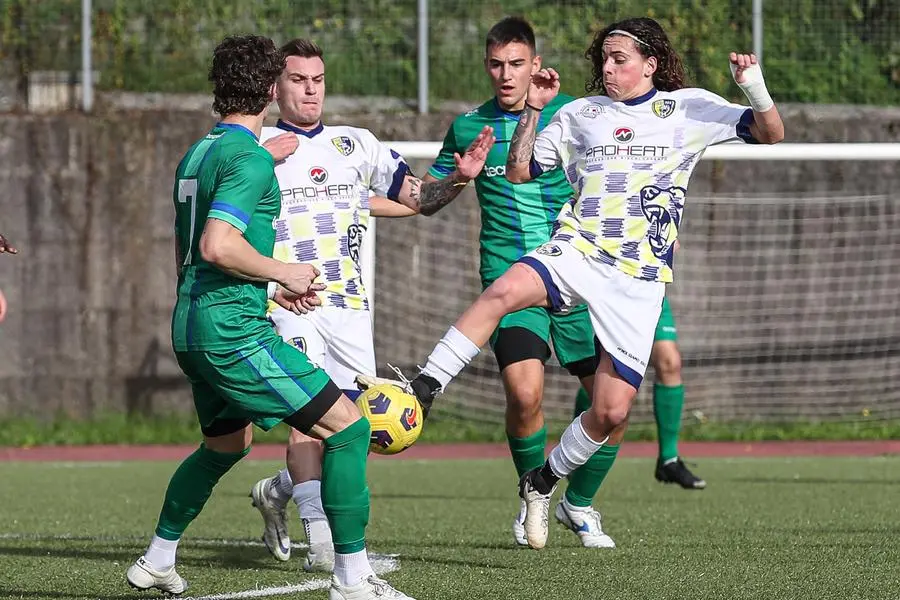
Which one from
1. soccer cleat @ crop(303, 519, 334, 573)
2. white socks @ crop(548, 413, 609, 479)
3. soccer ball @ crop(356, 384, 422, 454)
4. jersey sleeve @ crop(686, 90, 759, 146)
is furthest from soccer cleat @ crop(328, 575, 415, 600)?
jersey sleeve @ crop(686, 90, 759, 146)

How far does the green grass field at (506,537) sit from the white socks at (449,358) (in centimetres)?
79

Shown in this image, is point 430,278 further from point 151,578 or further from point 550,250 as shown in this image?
point 151,578

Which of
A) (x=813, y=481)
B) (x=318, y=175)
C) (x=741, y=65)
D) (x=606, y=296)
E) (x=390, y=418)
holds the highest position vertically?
(x=741, y=65)

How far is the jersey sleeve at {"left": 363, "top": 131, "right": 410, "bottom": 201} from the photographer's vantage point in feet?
21.6

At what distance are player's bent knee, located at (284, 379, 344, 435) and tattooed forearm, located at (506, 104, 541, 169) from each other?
184cm

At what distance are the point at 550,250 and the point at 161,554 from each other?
1946 millimetres

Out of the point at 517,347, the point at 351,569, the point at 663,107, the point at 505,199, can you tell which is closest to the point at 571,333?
the point at 517,347

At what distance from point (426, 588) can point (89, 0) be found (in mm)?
9746

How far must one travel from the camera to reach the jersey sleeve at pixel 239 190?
4.65 meters

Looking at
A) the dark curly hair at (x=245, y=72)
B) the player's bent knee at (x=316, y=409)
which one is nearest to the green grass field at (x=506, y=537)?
the player's bent knee at (x=316, y=409)

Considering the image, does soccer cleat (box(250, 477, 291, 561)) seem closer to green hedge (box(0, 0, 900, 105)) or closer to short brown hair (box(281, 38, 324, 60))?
short brown hair (box(281, 38, 324, 60))

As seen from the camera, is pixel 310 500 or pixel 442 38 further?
pixel 442 38

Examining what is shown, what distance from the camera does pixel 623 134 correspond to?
19.6 feet

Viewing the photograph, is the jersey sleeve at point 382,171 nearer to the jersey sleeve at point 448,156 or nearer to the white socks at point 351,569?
the jersey sleeve at point 448,156
